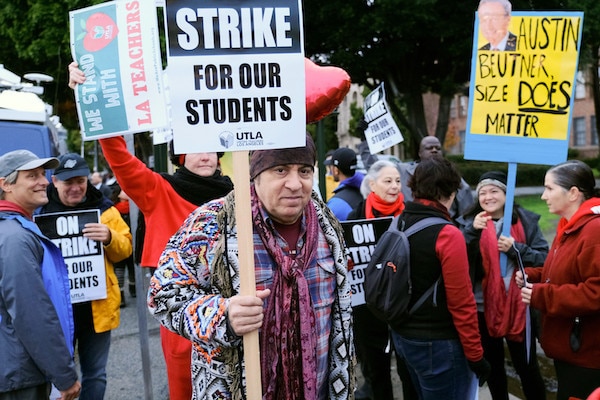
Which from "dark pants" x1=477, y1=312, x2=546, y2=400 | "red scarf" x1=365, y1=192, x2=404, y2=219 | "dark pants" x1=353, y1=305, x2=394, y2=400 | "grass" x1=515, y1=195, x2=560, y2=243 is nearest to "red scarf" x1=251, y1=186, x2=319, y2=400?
"dark pants" x1=477, y1=312, x2=546, y2=400

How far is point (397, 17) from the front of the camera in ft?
57.1

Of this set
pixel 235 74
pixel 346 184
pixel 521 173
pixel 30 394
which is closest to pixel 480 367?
pixel 235 74

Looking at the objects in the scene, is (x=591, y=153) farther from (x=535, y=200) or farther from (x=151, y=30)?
(x=151, y=30)

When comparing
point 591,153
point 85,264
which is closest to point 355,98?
point 591,153

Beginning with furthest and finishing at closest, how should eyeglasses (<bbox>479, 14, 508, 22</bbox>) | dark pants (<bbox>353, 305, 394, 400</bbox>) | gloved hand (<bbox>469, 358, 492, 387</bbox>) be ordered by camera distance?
dark pants (<bbox>353, 305, 394, 400</bbox>)
eyeglasses (<bbox>479, 14, 508, 22</bbox>)
gloved hand (<bbox>469, 358, 492, 387</bbox>)

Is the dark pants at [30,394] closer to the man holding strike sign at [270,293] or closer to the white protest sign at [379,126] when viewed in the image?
the man holding strike sign at [270,293]

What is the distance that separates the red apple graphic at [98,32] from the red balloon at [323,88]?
152cm

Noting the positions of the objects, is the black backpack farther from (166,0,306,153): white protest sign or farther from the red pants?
(166,0,306,153): white protest sign

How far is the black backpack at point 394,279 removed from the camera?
10.8ft

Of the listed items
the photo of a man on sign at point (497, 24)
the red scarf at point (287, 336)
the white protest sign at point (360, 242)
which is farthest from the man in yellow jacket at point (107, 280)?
the photo of a man on sign at point (497, 24)

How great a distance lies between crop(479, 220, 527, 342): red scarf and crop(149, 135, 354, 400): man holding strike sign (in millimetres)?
1967

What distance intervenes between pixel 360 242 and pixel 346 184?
1135 mm

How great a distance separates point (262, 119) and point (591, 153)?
162 feet

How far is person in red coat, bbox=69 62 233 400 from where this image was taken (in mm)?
3074
